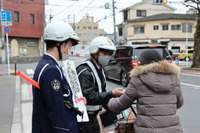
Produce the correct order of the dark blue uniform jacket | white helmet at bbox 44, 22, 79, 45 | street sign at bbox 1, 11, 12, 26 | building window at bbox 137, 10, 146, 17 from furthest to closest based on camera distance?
building window at bbox 137, 10, 146, 17
street sign at bbox 1, 11, 12, 26
white helmet at bbox 44, 22, 79, 45
the dark blue uniform jacket

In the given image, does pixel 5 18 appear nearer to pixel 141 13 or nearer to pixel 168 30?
pixel 168 30

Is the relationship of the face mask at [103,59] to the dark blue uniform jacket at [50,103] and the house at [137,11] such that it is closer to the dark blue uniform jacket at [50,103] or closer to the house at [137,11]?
the dark blue uniform jacket at [50,103]

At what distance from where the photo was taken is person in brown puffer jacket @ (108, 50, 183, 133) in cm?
176

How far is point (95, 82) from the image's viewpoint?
2.24 meters

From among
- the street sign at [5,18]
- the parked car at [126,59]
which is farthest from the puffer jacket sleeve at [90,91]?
the street sign at [5,18]

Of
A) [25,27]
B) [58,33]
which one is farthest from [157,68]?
[25,27]

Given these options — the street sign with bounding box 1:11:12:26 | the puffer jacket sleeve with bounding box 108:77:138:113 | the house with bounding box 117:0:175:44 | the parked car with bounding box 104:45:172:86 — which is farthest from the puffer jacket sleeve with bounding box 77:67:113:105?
the house with bounding box 117:0:175:44

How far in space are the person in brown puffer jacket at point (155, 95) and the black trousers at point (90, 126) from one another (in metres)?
0.55

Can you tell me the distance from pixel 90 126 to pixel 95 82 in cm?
51

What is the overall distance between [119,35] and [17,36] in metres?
21.4

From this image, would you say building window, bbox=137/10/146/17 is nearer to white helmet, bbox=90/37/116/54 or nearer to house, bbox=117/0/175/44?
house, bbox=117/0/175/44

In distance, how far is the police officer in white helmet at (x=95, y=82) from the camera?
2137mm

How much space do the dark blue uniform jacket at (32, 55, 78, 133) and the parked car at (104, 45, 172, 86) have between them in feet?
21.5

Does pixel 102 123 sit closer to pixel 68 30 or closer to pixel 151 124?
pixel 151 124
